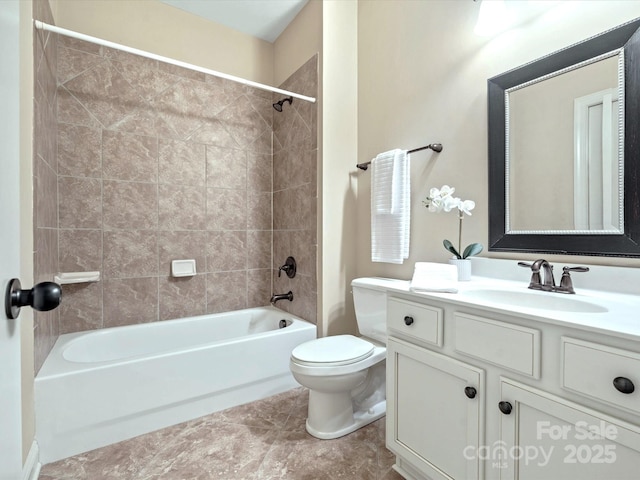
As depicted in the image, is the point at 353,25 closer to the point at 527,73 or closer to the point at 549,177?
the point at 527,73

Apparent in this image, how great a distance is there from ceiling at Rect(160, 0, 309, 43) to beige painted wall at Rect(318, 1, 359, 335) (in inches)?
15.9

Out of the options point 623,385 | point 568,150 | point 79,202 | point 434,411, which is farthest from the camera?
point 79,202

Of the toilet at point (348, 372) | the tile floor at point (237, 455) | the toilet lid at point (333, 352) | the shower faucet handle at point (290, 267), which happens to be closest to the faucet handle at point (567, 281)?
the toilet at point (348, 372)

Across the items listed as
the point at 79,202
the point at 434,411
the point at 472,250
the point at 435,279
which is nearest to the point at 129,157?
the point at 79,202

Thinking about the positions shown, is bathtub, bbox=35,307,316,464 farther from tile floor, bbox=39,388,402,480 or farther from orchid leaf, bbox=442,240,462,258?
orchid leaf, bbox=442,240,462,258

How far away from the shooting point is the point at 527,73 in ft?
4.57

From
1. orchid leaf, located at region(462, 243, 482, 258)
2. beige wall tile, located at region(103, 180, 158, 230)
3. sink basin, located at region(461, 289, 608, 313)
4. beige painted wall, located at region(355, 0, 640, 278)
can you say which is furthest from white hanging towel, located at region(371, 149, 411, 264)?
beige wall tile, located at region(103, 180, 158, 230)

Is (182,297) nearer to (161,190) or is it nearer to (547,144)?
(161,190)

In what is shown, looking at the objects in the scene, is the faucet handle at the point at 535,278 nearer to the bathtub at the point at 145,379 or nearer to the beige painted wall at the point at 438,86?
the beige painted wall at the point at 438,86

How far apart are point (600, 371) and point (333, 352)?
114 centimetres

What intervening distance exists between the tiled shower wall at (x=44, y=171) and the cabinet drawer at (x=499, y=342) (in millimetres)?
1766

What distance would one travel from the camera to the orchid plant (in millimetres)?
1520

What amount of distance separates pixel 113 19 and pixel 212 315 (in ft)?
7.30

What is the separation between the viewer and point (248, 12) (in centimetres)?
245
